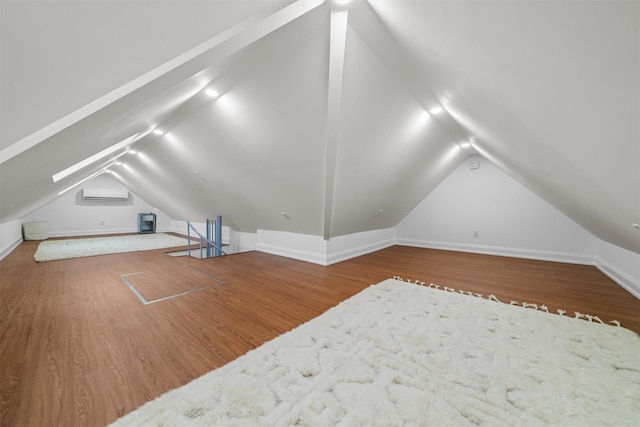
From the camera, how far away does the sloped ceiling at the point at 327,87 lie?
2.69 feet

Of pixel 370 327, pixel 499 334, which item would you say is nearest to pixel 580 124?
pixel 499 334

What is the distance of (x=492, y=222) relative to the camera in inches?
→ 198

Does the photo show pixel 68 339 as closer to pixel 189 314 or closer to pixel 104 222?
pixel 189 314

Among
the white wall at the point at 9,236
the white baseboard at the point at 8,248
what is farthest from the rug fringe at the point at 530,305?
the white wall at the point at 9,236

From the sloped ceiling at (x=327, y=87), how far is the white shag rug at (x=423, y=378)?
1.13 meters

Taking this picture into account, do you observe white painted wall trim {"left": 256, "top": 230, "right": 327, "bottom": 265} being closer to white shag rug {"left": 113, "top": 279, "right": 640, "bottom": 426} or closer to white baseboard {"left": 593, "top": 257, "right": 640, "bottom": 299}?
white shag rug {"left": 113, "top": 279, "right": 640, "bottom": 426}

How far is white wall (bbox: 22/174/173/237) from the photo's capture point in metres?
7.35

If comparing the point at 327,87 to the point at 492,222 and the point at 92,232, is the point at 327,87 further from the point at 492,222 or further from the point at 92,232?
the point at 92,232

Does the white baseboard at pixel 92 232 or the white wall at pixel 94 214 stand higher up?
the white wall at pixel 94 214

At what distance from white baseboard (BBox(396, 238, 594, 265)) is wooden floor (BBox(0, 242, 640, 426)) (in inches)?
13.0

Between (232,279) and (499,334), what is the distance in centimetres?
297

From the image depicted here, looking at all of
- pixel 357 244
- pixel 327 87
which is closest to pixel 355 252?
pixel 357 244

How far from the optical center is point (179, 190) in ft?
18.6

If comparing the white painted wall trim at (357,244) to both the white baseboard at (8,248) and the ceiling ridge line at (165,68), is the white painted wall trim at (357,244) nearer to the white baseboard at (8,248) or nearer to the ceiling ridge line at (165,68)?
the ceiling ridge line at (165,68)
